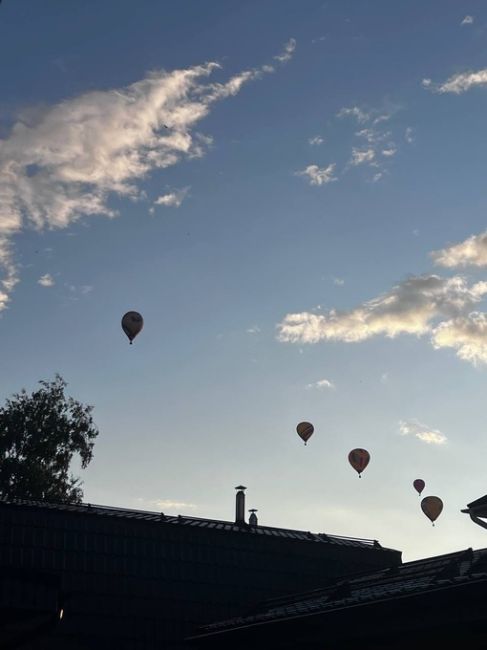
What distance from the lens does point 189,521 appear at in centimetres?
3375

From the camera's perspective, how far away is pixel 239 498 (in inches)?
1512

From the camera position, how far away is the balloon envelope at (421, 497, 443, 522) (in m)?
38.2

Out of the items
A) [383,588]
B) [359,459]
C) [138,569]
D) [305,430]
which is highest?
[305,430]

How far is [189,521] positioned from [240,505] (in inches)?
188

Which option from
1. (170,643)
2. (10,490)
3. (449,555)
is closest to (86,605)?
(170,643)

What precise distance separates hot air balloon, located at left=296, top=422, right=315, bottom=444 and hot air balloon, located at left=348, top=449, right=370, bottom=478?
416 cm

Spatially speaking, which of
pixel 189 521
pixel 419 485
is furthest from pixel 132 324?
pixel 419 485

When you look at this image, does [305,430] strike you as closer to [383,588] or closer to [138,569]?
[138,569]

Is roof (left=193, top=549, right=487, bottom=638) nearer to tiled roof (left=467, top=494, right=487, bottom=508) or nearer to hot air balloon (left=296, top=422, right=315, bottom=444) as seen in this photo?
tiled roof (left=467, top=494, right=487, bottom=508)

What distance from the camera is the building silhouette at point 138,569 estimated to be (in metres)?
28.4

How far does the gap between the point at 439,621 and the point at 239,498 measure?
22.9 m

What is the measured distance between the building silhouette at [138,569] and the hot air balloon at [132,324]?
8.60 meters

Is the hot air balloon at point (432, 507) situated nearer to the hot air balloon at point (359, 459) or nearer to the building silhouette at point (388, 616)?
the hot air balloon at point (359, 459)

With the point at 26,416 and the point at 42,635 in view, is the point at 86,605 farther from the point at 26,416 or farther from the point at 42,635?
the point at 26,416
